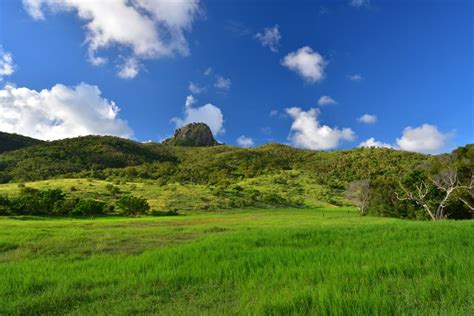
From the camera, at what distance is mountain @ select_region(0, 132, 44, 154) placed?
144875 mm

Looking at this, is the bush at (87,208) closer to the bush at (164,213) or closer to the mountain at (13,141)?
the bush at (164,213)

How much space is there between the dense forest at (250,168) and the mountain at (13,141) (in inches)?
16.6

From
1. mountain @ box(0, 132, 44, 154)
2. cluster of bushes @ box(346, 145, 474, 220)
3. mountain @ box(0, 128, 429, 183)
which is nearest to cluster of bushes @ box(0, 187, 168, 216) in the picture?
cluster of bushes @ box(346, 145, 474, 220)

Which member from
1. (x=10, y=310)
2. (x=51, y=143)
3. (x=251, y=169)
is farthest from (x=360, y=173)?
(x=10, y=310)

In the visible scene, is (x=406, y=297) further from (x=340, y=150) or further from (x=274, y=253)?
(x=340, y=150)

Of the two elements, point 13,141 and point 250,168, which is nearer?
point 250,168

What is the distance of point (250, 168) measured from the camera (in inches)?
5541

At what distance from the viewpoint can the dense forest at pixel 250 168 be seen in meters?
62.1

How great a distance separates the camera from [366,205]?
212 ft

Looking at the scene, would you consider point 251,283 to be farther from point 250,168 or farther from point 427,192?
point 250,168

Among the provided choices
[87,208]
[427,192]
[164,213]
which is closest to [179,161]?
[164,213]

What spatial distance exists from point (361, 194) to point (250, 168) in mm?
75235

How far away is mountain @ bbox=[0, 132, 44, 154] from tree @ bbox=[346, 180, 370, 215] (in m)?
132

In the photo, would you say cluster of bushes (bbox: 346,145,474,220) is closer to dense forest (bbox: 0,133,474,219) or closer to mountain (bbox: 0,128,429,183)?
dense forest (bbox: 0,133,474,219)
